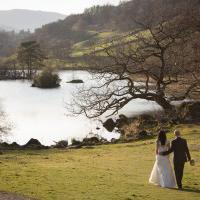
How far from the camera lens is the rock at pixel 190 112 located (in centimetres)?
4519

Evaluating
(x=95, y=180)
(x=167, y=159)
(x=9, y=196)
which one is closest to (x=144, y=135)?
(x=95, y=180)

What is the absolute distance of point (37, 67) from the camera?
6403 inches

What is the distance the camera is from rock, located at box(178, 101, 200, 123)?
148 ft

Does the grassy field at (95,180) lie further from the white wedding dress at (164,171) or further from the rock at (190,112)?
the rock at (190,112)

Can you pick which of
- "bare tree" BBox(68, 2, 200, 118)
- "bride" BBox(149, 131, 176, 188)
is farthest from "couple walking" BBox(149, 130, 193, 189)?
"bare tree" BBox(68, 2, 200, 118)

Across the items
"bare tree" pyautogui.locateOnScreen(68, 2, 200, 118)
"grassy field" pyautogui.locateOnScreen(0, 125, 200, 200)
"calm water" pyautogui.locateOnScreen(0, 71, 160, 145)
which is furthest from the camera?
"calm water" pyautogui.locateOnScreen(0, 71, 160, 145)

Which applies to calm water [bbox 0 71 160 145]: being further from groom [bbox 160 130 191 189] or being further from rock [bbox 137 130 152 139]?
groom [bbox 160 130 191 189]

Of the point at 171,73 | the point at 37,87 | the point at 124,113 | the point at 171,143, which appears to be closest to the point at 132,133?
the point at 171,73

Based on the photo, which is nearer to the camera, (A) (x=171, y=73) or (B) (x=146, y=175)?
(B) (x=146, y=175)

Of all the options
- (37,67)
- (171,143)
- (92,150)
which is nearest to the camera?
(171,143)

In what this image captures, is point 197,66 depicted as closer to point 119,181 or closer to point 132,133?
point 132,133

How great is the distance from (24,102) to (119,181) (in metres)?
59.6

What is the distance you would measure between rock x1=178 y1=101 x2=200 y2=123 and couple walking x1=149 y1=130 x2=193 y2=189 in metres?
26.9

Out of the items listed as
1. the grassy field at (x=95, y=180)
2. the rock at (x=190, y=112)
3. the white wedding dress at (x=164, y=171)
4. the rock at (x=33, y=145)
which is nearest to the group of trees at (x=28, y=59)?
the rock at (x=190, y=112)
